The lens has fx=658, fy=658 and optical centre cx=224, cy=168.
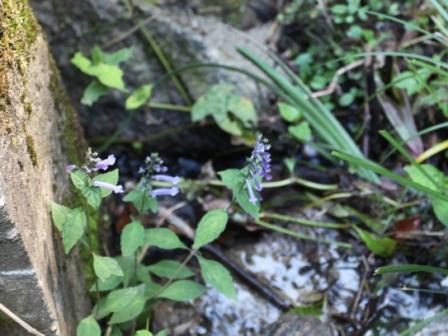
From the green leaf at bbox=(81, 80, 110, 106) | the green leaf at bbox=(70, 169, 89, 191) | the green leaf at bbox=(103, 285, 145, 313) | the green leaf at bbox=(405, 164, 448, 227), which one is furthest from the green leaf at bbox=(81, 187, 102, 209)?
the green leaf at bbox=(81, 80, 110, 106)

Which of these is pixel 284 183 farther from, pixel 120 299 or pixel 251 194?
pixel 120 299

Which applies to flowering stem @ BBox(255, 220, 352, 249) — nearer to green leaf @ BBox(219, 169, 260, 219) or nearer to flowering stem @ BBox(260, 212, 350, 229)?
flowering stem @ BBox(260, 212, 350, 229)

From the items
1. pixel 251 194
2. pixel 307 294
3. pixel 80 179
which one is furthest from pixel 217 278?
pixel 307 294

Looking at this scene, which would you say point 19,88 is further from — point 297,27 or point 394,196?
point 297,27

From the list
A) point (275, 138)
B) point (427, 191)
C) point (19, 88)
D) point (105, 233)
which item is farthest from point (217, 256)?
point (19, 88)

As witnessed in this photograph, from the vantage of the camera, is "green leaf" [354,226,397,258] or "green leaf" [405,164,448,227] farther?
"green leaf" [354,226,397,258]

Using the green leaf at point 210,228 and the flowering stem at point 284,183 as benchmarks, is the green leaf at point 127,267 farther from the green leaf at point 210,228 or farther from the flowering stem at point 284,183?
the flowering stem at point 284,183

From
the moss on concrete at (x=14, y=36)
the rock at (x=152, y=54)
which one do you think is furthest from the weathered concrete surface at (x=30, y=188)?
the rock at (x=152, y=54)
